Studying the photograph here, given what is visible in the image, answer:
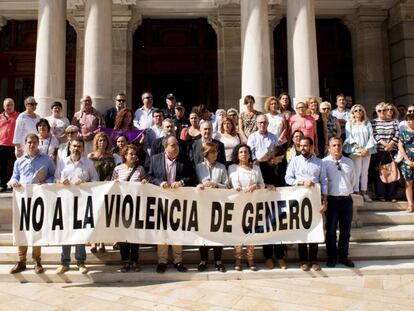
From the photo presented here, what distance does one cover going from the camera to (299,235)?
6145mm

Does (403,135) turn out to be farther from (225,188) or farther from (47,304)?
(47,304)

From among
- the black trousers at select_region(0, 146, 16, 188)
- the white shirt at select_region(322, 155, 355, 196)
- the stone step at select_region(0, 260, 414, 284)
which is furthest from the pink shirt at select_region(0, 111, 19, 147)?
the white shirt at select_region(322, 155, 355, 196)

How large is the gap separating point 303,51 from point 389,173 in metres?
3.89

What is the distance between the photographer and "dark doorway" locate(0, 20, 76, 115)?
1448 cm

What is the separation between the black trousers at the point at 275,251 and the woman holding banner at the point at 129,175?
2006mm

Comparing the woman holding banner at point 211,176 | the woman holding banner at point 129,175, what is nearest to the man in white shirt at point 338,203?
the woman holding banner at point 211,176

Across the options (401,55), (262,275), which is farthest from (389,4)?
(262,275)

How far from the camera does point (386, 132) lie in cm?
846

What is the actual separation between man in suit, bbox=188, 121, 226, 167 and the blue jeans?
87.1 inches

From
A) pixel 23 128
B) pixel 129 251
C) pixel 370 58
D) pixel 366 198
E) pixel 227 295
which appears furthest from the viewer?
pixel 370 58

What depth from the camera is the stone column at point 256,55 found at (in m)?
9.88

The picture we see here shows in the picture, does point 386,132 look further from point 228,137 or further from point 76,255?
point 76,255

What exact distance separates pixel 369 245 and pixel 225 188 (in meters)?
2.69

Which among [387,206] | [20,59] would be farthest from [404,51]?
[20,59]
